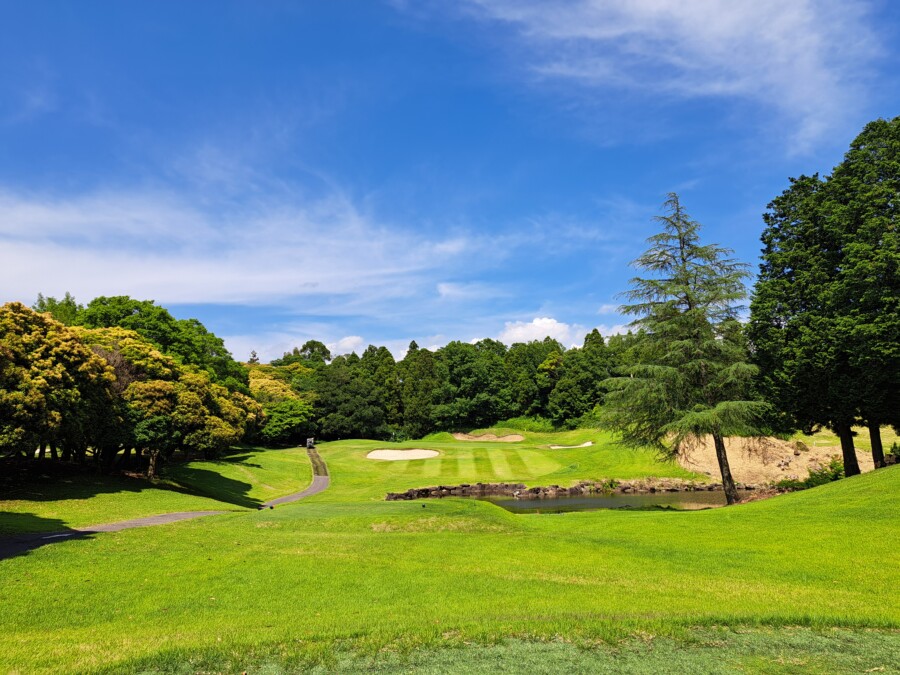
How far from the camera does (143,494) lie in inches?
1050

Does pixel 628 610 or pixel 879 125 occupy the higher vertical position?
pixel 879 125

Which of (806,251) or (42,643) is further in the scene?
(806,251)

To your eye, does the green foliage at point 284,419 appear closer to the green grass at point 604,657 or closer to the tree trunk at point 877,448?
the tree trunk at point 877,448

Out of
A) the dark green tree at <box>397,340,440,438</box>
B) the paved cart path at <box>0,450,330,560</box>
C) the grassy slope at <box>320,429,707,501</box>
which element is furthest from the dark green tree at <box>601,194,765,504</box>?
the dark green tree at <box>397,340,440,438</box>

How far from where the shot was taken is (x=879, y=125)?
23891 millimetres

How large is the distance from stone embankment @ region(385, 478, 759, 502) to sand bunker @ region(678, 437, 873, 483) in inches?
72.0

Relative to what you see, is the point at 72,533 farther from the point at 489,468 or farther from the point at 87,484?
the point at 489,468

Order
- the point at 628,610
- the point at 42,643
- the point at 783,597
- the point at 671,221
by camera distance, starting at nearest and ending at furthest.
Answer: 1. the point at 42,643
2. the point at 628,610
3. the point at 783,597
4. the point at 671,221

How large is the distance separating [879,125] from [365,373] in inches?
3087

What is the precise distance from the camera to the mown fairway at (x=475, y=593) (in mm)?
7277

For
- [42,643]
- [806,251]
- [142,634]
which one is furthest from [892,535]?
[42,643]

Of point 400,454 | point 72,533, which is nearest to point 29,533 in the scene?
point 72,533

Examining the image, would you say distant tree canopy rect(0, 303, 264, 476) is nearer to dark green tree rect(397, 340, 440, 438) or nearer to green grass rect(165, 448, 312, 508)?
green grass rect(165, 448, 312, 508)

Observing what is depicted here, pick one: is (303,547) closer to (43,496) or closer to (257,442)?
(43,496)
